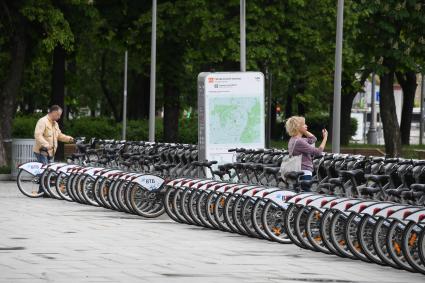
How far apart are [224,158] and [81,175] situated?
2623 mm

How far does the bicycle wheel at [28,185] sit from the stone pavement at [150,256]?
5.55 m

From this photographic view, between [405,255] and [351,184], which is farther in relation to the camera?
[351,184]

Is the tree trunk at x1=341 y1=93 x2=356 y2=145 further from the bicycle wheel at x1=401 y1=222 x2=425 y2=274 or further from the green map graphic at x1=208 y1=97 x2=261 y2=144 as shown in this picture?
the bicycle wheel at x1=401 y1=222 x2=425 y2=274

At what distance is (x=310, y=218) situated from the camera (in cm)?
1558

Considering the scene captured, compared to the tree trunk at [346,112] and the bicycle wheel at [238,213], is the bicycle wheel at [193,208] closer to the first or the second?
the bicycle wheel at [238,213]

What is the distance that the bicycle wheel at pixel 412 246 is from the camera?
13.5 metres

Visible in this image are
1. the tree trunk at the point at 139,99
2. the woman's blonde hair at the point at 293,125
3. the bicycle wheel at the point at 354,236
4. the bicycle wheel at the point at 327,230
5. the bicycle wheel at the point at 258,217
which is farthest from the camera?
the tree trunk at the point at 139,99

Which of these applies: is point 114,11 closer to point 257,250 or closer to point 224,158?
point 224,158

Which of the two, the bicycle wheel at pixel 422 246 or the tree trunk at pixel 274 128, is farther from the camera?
the tree trunk at pixel 274 128

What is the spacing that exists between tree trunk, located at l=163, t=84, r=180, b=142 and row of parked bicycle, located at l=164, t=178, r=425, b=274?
2742cm

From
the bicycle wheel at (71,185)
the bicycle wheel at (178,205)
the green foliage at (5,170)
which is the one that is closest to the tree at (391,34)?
the green foliage at (5,170)

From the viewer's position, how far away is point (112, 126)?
5453cm

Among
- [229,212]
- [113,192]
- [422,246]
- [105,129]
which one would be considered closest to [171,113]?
[105,129]

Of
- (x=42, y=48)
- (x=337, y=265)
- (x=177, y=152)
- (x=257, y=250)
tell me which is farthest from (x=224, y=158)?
(x=42, y=48)
